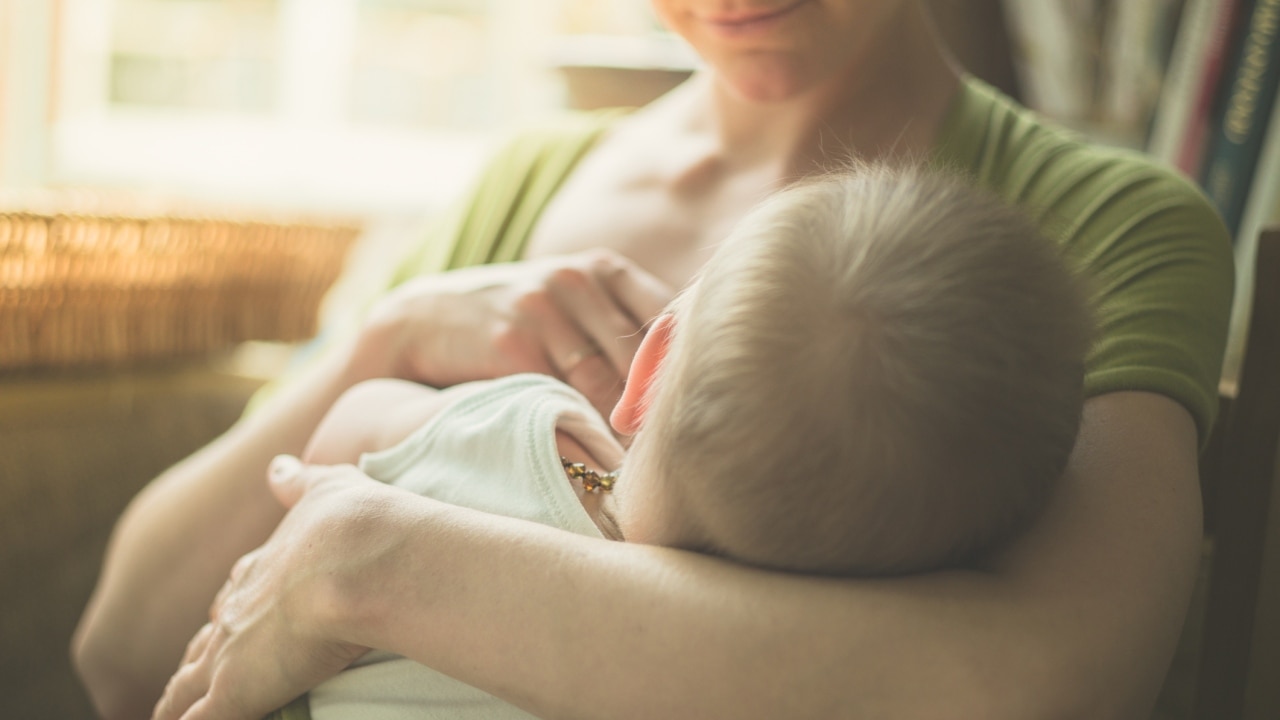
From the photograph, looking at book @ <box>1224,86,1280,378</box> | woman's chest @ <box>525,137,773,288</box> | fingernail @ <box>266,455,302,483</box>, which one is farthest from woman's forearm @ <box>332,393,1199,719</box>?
book @ <box>1224,86,1280,378</box>

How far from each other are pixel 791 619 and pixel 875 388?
0.13 meters

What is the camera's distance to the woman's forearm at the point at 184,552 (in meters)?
1.10

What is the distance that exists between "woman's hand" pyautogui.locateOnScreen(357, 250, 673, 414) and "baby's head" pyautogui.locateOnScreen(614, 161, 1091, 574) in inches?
10.7

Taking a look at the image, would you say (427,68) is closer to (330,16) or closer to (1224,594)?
A: (330,16)

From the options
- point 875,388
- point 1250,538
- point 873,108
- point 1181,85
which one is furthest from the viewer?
point 1181,85

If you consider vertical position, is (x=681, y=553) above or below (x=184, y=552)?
above

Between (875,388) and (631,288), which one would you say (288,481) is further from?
(875,388)

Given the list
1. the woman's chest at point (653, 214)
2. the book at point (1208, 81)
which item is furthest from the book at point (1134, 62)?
the woman's chest at point (653, 214)

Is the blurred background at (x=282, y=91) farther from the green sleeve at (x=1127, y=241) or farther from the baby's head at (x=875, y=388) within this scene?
the baby's head at (x=875, y=388)

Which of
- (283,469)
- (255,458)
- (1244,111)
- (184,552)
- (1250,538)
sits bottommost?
(184,552)

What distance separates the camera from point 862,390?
1.92 feet

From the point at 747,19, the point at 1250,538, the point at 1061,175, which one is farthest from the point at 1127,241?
the point at 747,19

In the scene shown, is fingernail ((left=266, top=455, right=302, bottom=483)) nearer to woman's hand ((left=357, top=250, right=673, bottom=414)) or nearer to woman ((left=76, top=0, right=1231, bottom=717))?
woman ((left=76, top=0, right=1231, bottom=717))

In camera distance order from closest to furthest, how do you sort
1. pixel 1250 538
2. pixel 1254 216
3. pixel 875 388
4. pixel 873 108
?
pixel 875 388 → pixel 1250 538 → pixel 873 108 → pixel 1254 216
